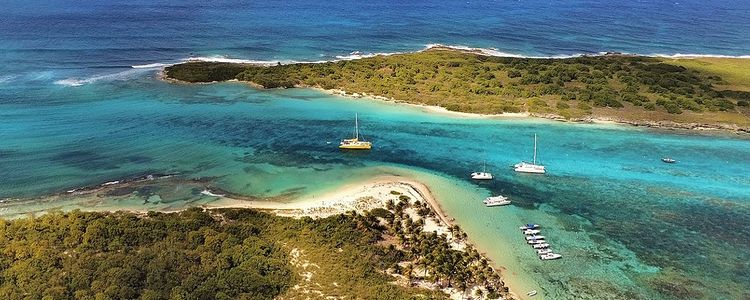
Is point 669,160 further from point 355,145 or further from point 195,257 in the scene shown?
point 195,257

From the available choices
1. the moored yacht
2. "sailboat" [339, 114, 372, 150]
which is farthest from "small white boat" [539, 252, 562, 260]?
"sailboat" [339, 114, 372, 150]

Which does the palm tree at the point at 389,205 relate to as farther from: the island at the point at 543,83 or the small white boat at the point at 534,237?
the island at the point at 543,83

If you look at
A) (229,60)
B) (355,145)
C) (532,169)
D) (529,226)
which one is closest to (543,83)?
(532,169)

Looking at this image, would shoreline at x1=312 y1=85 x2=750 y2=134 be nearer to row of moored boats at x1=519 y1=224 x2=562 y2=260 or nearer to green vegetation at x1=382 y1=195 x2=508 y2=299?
row of moored boats at x1=519 y1=224 x2=562 y2=260

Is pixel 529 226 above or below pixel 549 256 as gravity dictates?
above

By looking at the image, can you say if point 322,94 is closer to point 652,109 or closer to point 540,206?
point 540,206

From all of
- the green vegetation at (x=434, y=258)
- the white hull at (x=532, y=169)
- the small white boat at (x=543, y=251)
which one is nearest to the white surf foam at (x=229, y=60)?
the white hull at (x=532, y=169)
